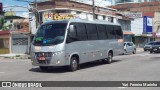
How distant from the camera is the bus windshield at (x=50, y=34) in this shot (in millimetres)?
16453

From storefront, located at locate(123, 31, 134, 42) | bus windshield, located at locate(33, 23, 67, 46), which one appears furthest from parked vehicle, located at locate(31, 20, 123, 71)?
storefront, located at locate(123, 31, 134, 42)

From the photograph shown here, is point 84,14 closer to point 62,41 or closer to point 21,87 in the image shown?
point 62,41

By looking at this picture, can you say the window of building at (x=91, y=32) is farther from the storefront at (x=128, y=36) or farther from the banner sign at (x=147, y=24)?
the banner sign at (x=147, y=24)

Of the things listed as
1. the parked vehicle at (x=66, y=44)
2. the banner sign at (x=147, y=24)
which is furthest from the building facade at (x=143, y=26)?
the parked vehicle at (x=66, y=44)

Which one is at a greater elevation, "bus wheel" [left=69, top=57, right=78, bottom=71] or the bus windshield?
the bus windshield

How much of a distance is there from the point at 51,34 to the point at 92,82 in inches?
199

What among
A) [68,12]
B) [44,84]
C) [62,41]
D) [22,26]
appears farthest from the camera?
[22,26]

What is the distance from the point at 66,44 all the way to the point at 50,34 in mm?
992

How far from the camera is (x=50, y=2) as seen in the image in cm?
4259

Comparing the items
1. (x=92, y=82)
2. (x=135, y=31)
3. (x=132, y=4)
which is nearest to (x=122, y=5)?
(x=132, y=4)

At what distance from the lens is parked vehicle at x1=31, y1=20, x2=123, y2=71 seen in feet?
53.4

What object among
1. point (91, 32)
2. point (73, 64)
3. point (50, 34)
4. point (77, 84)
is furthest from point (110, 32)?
point (77, 84)

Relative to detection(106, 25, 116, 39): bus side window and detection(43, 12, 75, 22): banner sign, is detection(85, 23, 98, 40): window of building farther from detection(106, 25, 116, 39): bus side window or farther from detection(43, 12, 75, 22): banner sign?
detection(43, 12, 75, 22): banner sign

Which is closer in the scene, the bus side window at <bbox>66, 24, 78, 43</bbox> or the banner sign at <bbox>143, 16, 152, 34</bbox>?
the bus side window at <bbox>66, 24, 78, 43</bbox>
